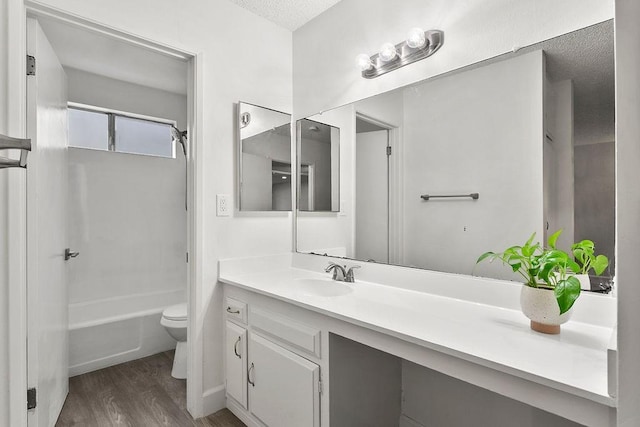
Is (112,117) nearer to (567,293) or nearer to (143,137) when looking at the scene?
(143,137)

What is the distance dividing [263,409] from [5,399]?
41.7 inches

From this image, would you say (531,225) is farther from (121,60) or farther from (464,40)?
(121,60)

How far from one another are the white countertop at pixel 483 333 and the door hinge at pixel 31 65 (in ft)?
4.62

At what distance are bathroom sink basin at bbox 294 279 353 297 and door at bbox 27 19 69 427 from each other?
122 cm

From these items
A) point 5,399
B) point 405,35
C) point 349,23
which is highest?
point 349,23

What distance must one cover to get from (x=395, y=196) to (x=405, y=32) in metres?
0.84

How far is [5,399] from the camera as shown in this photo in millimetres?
1326

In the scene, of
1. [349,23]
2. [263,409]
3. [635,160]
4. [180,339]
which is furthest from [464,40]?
[180,339]

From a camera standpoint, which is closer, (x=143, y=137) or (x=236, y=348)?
(x=236, y=348)

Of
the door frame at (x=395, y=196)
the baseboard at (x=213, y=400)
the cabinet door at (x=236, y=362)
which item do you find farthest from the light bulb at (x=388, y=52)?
the baseboard at (x=213, y=400)

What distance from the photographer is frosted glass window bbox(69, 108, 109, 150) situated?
8.97 feet

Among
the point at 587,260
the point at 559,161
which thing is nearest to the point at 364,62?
the point at 559,161

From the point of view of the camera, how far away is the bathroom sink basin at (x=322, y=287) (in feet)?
5.78

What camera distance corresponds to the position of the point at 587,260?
113 centimetres
